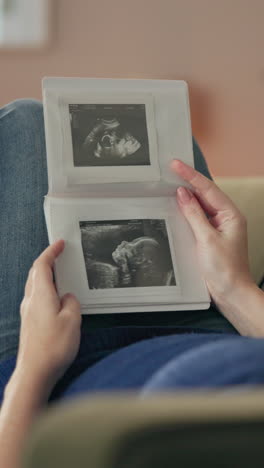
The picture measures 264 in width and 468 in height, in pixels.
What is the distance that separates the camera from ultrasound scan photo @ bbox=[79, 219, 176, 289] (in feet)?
3.20

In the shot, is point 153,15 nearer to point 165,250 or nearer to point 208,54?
point 208,54

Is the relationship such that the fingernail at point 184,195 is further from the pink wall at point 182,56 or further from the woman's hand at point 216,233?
the pink wall at point 182,56

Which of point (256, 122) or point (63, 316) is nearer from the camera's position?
point (63, 316)

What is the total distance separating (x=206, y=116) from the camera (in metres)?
2.90

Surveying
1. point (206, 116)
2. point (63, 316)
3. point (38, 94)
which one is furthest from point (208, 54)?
point (63, 316)

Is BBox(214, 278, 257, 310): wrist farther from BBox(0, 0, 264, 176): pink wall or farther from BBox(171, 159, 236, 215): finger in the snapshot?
BBox(0, 0, 264, 176): pink wall

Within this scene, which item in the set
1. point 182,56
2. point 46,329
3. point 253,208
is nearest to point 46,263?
point 46,329

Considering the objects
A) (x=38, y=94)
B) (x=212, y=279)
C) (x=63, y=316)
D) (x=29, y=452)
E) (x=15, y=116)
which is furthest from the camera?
(x=38, y=94)

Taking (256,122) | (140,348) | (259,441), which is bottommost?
(256,122)

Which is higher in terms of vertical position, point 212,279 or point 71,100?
point 71,100

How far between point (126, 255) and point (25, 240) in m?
0.14

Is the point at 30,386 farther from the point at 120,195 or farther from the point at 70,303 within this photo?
the point at 120,195

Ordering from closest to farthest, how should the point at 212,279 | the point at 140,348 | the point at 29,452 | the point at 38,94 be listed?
the point at 29,452 → the point at 140,348 → the point at 212,279 → the point at 38,94

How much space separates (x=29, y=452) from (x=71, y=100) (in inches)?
32.9
